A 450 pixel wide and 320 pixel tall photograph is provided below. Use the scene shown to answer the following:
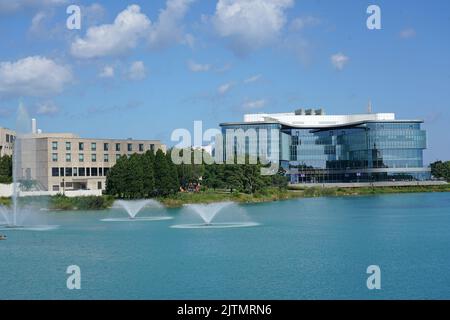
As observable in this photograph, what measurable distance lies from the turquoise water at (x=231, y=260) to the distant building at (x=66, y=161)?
3922 cm

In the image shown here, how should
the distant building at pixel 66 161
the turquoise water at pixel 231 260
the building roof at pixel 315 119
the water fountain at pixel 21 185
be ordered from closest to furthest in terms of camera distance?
the turquoise water at pixel 231 260 < the water fountain at pixel 21 185 < the distant building at pixel 66 161 < the building roof at pixel 315 119

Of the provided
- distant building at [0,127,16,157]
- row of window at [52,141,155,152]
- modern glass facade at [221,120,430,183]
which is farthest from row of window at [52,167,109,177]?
modern glass facade at [221,120,430,183]

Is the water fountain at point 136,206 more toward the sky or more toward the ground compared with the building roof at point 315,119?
more toward the ground

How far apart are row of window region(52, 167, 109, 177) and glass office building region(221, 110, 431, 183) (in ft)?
106

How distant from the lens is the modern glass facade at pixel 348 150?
129m

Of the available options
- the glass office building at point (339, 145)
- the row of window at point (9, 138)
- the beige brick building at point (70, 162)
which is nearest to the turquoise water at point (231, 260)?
the beige brick building at point (70, 162)

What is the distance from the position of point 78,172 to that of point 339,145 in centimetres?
6518

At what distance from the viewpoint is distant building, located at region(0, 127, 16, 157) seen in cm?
10056

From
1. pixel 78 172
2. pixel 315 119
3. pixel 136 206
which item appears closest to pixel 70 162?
pixel 78 172

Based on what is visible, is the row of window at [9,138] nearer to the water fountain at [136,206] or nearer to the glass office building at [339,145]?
the water fountain at [136,206]

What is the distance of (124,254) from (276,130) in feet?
320

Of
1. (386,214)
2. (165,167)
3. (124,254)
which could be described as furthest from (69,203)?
(124,254)
